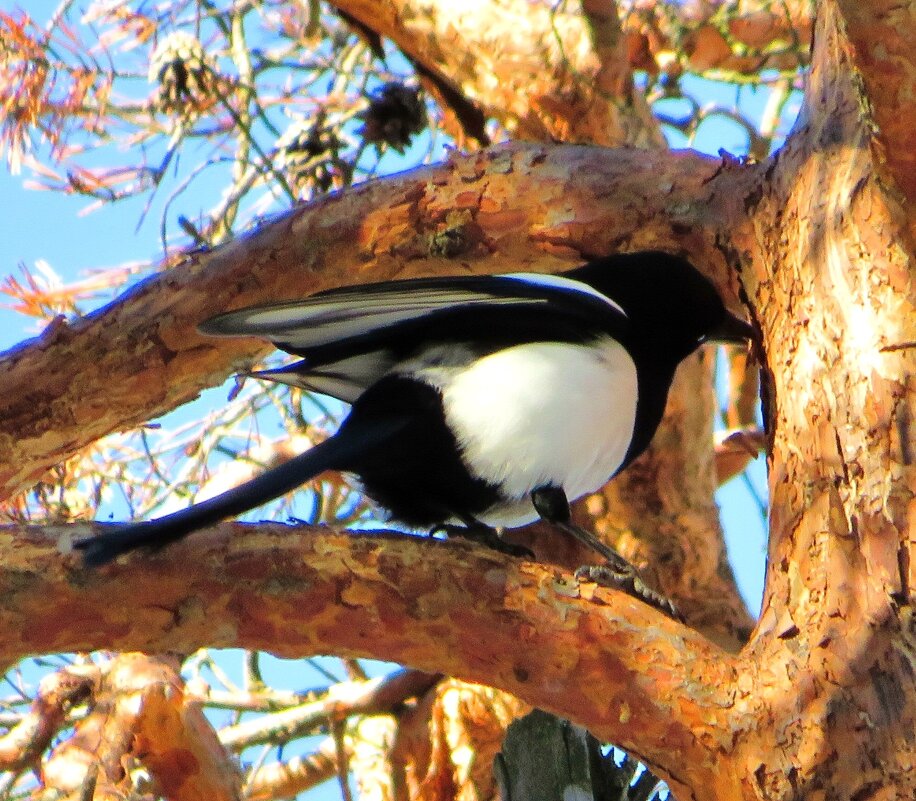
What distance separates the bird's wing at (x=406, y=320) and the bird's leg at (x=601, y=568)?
0.30 meters

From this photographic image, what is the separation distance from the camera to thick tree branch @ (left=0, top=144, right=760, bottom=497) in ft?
8.77

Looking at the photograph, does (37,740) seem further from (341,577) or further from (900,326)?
(900,326)

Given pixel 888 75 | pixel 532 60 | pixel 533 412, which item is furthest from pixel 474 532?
pixel 532 60

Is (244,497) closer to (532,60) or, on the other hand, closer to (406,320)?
(406,320)

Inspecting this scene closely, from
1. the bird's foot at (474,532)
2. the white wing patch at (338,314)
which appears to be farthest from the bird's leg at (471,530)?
the white wing patch at (338,314)

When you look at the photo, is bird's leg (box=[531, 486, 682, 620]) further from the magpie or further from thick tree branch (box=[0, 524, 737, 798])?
thick tree branch (box=[0, 524, 737, 798])

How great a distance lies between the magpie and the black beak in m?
0.28

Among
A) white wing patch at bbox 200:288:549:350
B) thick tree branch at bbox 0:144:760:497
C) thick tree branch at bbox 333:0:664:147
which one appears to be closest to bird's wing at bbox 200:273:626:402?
white wing patch at bbox 200:288:549:350

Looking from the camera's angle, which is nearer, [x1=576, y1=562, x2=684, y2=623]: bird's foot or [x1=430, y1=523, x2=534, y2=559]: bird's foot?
[x1=576, y1=562, x2=684, y2=623]: bird's foot

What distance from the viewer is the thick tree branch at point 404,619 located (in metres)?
1.78

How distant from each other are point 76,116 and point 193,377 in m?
1.80

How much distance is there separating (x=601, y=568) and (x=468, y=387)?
461 millimetres

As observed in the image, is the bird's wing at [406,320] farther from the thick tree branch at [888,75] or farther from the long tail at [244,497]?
the thick tree branch at [888,75]

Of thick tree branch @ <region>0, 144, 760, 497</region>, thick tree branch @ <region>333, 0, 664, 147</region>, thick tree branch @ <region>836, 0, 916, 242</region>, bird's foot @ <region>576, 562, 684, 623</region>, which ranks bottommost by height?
bird's foot @ <region>576, 562, 684, 623</region>
